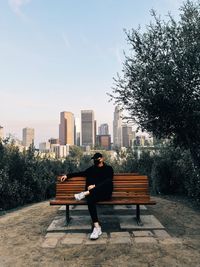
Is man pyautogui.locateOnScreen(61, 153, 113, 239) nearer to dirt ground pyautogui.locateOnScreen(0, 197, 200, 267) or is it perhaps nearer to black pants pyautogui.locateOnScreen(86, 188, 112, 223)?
black pants pyautogui.locateOnScreen(86, 188, 112, 223)

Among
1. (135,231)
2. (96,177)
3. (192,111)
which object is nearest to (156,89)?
(192,111)

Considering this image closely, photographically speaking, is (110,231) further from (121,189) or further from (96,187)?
(121,189)

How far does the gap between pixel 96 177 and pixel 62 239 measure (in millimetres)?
1650

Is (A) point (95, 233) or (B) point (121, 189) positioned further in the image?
(B) point (121, 189)

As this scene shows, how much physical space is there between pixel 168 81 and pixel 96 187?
4.18 metres

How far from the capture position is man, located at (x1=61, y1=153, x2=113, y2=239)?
6.78 metres

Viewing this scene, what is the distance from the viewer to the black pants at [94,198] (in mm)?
6812

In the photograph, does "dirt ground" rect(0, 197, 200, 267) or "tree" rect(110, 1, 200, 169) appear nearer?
"dirt ground" rect(0, 197, 200, 267)

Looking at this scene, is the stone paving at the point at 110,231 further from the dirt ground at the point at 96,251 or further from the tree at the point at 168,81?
the tree at the point at 168,81

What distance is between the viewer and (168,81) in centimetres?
977

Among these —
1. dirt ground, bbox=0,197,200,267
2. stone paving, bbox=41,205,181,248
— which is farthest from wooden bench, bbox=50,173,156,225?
dirt ground, bbox=0,197,200,267

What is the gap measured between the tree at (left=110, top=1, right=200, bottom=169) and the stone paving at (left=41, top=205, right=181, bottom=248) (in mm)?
3314

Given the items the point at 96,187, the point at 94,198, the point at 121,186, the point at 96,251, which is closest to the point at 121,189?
the point at 121,186

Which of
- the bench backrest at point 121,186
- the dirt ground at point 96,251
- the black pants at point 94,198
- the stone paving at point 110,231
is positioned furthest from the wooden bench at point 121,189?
the dirt ground at point 96,251
